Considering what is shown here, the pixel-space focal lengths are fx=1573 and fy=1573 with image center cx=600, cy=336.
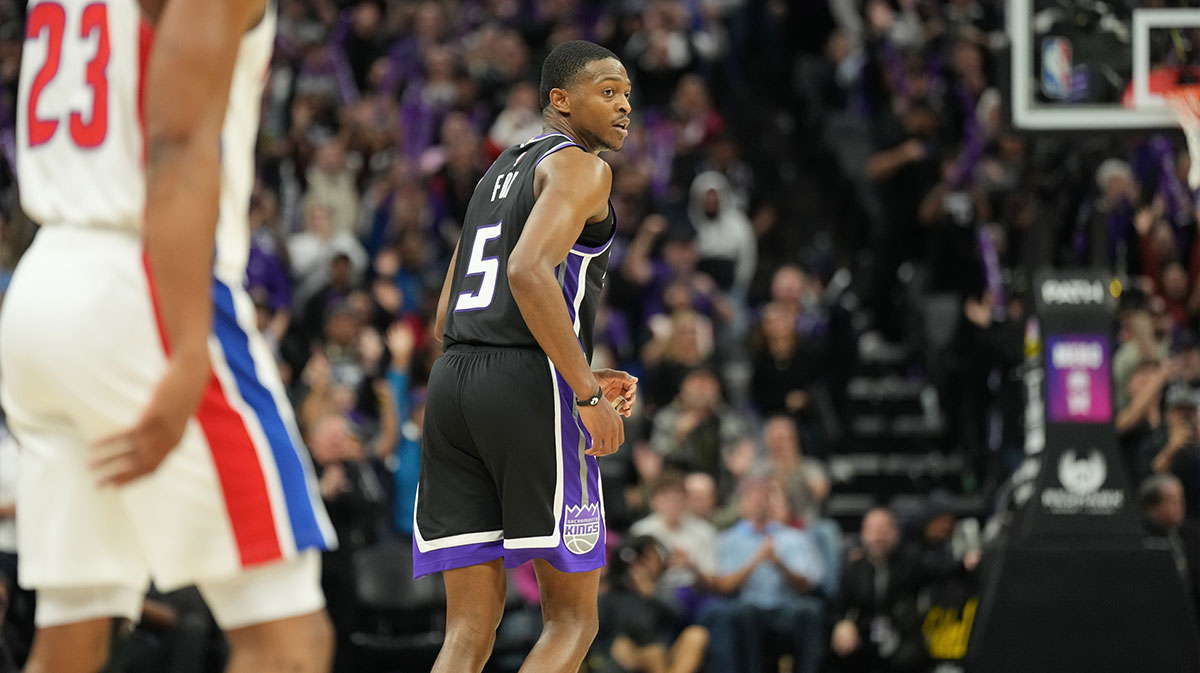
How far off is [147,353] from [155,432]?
19cm

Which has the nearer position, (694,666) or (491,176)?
(491,176)

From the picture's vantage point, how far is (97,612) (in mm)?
3139

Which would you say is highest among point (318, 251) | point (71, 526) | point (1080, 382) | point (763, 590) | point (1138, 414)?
point (71, 526)

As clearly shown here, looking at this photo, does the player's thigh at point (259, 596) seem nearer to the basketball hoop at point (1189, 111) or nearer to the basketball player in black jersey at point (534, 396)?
the basketball player in black jersey at point (534, 396)

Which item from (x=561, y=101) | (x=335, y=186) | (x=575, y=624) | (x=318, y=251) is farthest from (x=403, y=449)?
(x=575, y=624)

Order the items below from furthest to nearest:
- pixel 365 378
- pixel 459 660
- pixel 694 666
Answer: pixel 365 378 < pixel 694 666 < pixel 459 660

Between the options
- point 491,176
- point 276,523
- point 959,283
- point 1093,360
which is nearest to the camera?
point 276,523

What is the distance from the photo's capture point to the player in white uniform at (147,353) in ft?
9.39

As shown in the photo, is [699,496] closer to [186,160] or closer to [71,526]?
[71,526]

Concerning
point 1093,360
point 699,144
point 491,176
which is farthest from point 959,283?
point 491,176

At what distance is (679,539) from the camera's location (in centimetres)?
1076

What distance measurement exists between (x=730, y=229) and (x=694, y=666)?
5975mm

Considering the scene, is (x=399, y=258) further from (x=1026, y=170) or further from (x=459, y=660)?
(x=459, y=660)

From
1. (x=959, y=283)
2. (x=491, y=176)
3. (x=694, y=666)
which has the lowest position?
(x=694, y=666)
